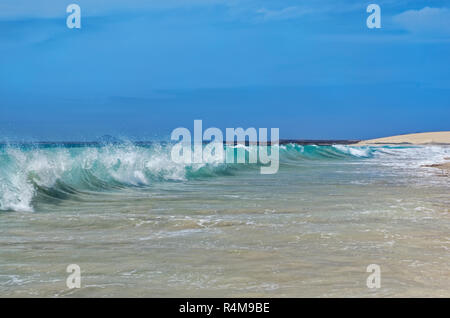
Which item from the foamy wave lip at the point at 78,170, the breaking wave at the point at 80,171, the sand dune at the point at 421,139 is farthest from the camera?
the sand dune at the point at 421,139

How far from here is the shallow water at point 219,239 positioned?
4441mm

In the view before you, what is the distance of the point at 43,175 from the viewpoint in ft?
40.5

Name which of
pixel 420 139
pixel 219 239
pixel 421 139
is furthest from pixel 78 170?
pixel 420 139

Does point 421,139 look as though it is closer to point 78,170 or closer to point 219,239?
point 78,170

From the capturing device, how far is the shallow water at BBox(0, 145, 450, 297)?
14.6ft

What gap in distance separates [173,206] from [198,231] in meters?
2.77

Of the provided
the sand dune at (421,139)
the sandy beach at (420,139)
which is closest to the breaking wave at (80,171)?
the sandy beach at (420,139)

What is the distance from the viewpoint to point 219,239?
6398 mm

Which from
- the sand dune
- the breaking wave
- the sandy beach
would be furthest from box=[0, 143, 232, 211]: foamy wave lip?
the sand dune

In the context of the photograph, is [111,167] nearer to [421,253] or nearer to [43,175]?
[43,175]

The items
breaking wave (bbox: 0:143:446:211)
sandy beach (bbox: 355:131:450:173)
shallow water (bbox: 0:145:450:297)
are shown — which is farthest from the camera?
sandy beach (bbox: 355:131:450:173)

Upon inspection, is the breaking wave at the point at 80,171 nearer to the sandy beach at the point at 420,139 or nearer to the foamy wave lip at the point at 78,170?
the foamy wave lip at the point at 78,170

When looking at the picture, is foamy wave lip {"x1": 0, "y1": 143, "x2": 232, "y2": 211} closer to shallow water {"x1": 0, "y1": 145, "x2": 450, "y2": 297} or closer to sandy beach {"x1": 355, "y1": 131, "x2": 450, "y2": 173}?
shallow water {"x1": 0, "y1": 145, "x2": 450, "y2": 297}
